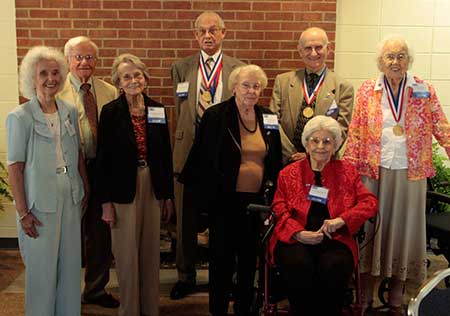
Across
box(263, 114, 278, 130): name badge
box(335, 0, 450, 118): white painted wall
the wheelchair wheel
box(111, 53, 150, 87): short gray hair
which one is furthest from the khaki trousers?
box(335, 0, 450, 118): white painted wall

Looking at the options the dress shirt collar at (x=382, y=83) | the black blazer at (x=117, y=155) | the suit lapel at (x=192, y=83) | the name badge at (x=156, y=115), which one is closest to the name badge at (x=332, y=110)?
the dress shirt collar at (x=382, y=83)

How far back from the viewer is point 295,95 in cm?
381

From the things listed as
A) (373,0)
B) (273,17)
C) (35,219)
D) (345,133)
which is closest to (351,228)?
(345,133)

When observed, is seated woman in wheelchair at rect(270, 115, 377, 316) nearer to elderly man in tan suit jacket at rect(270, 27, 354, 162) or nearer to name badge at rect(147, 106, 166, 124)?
elderly man in tan suit jacket at rect(270, 27, 354, 162)

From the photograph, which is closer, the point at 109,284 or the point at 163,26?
the point at 109,284

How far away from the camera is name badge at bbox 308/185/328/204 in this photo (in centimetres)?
310

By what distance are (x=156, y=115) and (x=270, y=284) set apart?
3.79 ft

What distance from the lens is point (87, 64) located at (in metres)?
3.56

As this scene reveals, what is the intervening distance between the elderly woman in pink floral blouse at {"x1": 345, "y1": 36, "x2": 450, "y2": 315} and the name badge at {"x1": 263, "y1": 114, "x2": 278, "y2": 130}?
20.7 inches

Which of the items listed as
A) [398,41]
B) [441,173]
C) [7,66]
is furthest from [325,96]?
[7,66]

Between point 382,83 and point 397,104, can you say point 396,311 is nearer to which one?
point 397,104

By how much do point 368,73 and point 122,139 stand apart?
2581mm

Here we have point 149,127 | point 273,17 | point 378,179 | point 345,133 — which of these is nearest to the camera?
point 149,127

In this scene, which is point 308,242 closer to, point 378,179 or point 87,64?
point 378,179
